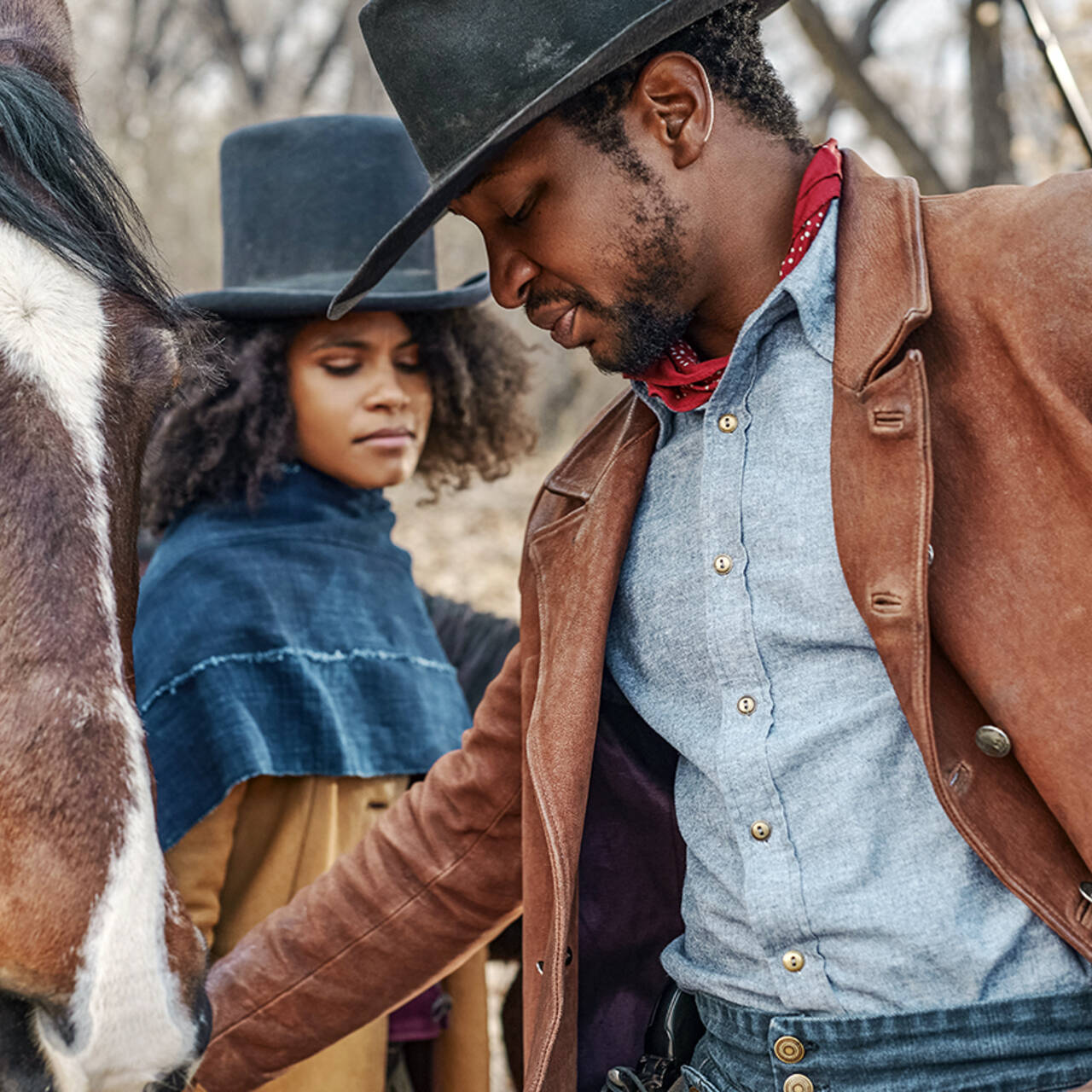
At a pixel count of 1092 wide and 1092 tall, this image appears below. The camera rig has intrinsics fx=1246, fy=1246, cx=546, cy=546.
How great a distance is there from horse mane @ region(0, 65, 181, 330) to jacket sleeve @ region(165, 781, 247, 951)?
4.38 feet

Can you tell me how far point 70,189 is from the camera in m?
2.13

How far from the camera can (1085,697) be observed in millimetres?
1644

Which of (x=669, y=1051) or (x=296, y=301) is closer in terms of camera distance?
(x=669, y=1051)

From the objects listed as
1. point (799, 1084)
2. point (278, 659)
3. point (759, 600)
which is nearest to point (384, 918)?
point (278, 659)

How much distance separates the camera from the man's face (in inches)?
81.0

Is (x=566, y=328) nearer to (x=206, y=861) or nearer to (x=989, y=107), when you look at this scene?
(x=206, y=861)

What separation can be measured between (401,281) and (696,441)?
1.64 m

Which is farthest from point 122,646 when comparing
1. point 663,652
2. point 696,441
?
point 696,441

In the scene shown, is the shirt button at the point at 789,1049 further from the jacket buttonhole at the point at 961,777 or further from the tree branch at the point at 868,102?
the tree branch at the point at 868,102

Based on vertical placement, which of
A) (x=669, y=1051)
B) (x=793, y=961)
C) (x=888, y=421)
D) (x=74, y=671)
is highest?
(x=888, y=421)

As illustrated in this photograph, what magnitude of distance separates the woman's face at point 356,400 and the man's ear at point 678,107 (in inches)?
57.4

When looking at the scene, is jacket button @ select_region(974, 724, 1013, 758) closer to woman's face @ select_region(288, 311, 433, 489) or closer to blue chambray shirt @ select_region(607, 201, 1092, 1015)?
blue chambray shirt @ select_region(607, 201, 1092, 1015)

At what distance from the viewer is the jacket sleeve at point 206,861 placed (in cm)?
295

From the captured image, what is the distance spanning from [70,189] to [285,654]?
4.45 feet
